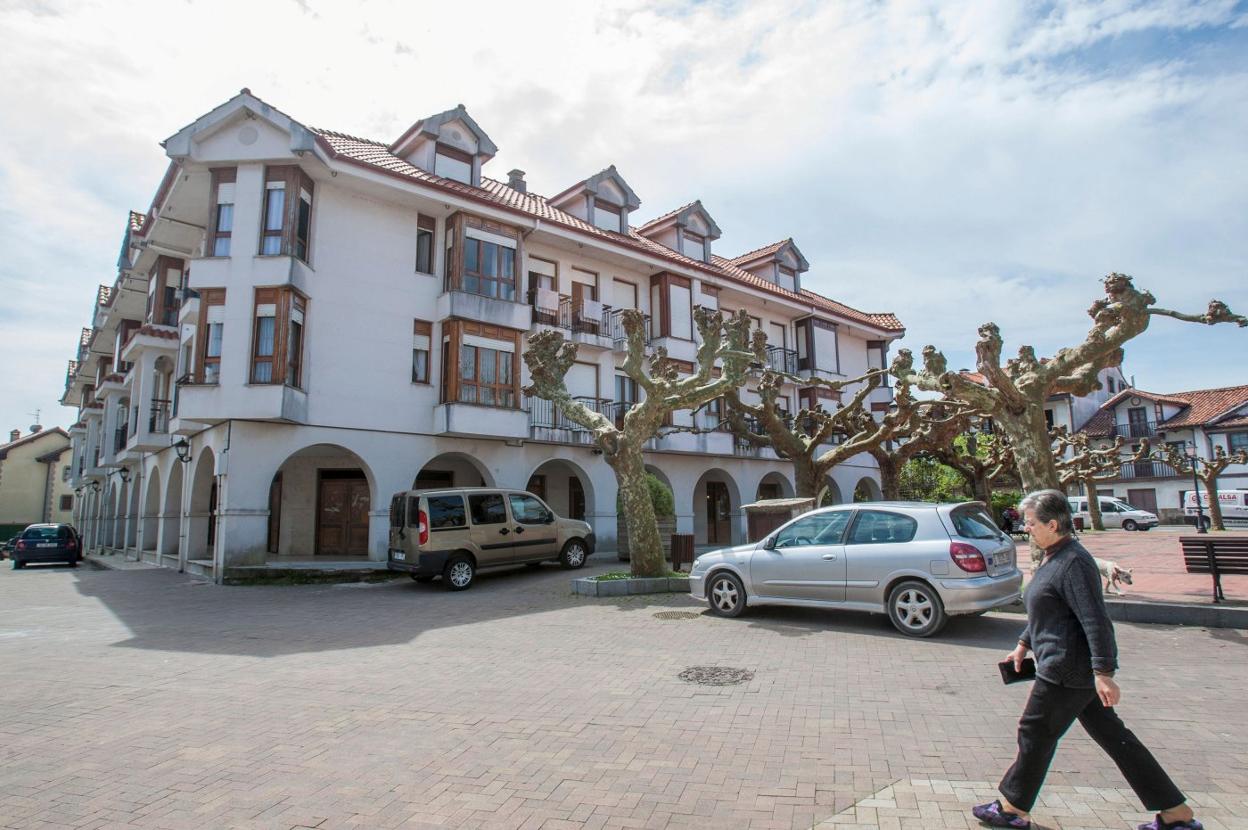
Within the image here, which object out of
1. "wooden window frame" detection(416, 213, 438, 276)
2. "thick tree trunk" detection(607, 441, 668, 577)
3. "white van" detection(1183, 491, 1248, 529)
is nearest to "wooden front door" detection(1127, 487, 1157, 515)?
"white van" detection(1183, 491, 1248, 529)

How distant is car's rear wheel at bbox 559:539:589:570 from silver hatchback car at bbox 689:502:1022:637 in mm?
7308

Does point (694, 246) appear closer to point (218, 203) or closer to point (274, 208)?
point (274, 208)

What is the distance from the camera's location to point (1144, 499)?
4541cm

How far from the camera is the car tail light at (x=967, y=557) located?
8133 millimetres

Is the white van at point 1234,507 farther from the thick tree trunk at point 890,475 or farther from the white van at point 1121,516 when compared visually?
the thick tree trunk at point 890,475

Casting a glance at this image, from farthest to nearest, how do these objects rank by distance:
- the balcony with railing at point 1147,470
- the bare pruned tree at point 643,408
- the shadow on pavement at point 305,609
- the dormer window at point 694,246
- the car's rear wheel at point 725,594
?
the balcony with railing at point 1147,470 → the dormer window at point 694,246 → the bare pruned tree at point 643,408 → the car's rear wheel at point 725,594 → the shadow on pavement at point 305,609

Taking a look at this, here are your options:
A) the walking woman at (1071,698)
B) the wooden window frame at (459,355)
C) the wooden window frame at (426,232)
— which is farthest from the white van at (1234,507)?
the walking woman at (1071,698)

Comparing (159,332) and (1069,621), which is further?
(159,332)

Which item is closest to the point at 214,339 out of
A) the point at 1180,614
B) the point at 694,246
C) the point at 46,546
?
the point at 46,546

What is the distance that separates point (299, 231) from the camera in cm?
1781

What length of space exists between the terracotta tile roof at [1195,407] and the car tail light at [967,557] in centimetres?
4408

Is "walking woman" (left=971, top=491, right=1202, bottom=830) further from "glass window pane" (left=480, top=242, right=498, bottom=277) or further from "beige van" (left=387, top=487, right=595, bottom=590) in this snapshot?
"glass window pane" (left=480, top=242, right=498, bottom=277)

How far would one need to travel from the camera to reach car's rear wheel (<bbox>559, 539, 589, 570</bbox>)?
55.2ft

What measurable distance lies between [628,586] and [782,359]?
19.6 metres
